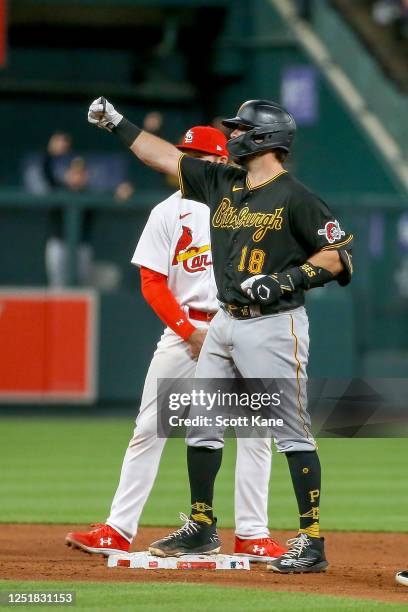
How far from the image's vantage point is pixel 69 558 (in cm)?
664

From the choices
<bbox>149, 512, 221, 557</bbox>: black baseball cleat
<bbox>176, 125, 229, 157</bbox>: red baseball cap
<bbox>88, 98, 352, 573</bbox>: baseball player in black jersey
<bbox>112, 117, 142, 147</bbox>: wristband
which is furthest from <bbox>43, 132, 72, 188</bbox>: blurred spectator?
<bbox>149, 512, 221, 557</bbox>: black baseball cleat

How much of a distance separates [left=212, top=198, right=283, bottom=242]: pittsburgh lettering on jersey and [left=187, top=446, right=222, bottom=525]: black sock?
105 cm

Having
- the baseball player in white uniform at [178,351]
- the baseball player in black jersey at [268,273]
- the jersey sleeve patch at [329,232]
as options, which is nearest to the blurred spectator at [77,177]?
the baseball player in white uniform at [178,351]

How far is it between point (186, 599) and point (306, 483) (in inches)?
38.6

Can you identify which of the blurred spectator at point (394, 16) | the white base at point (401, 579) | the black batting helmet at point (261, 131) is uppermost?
the blurred spectator at point (394, 16)

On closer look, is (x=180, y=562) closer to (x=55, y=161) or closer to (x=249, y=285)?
(x=249, y=285)

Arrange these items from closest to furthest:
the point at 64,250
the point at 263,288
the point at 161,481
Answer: the point at 263,288
the point at 161,481
the point at 64,250

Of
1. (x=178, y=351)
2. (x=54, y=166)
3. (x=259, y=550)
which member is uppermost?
(x=54, y=166)

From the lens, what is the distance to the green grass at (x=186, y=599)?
5.14m

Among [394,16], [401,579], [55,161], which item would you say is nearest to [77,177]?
[55,161]

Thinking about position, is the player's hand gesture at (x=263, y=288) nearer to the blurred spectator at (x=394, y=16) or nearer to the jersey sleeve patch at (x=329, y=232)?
the jersey sleeve patch at (x=329, y=232)

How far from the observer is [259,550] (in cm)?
660

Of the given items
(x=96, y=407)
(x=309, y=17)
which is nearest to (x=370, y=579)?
(x=96, y=407)

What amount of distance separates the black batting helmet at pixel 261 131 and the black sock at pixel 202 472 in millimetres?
1412
